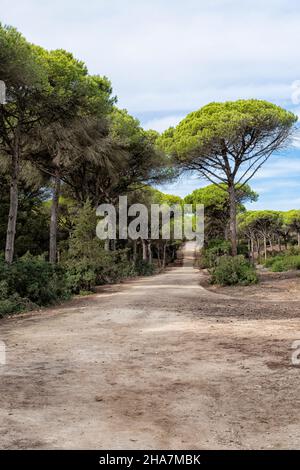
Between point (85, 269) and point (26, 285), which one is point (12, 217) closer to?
point (26, 285)

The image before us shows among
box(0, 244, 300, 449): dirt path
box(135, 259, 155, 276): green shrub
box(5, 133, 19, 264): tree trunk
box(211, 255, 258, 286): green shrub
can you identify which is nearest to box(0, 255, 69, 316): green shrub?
box(5, 133, 19, 264): tree trunk

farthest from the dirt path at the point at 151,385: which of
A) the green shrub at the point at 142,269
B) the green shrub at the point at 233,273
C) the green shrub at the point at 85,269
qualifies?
the green shrub at the point at 142,269

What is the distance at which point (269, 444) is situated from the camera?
3379mm

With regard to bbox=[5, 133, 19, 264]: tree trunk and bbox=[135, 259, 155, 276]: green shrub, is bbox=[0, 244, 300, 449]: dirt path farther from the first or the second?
bbox=[135, 259, 155, 276]: green shrub

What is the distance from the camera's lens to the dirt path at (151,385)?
139 inches

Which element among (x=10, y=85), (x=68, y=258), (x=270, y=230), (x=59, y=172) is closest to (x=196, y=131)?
(x=59, y=172)

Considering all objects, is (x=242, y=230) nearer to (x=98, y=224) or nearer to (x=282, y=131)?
(x=282, y=131)

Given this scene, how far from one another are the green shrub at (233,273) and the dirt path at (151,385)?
1044 centimetres

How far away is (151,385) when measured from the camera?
491 centimetres

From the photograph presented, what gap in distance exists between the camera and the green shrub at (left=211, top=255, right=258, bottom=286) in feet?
65.0

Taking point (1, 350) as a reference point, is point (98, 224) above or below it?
above

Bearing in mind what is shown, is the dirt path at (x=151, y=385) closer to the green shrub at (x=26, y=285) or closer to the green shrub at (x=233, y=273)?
the green shrub at (x=26, y=285)

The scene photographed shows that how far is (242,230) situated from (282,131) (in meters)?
47.0

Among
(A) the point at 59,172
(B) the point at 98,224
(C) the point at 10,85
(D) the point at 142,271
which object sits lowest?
(D) the point at 142,271
